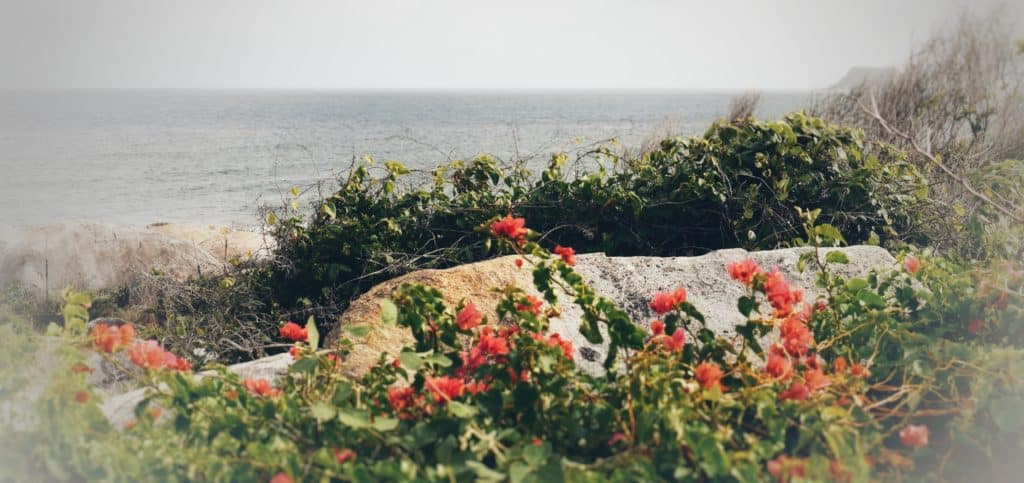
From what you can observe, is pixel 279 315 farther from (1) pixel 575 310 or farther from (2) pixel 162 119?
(2) pixel 162 119

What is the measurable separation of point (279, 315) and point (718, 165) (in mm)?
2181

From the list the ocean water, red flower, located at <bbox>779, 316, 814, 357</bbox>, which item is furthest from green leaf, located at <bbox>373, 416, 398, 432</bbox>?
the ocean water

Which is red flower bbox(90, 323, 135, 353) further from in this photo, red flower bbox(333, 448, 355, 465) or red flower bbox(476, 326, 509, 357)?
red flower bbox(476, 326, 509, 357)

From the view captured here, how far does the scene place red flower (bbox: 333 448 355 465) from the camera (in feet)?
4.16

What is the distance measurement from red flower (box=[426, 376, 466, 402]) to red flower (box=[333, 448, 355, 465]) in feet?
0.60

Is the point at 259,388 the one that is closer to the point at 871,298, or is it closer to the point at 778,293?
the point at 778,293

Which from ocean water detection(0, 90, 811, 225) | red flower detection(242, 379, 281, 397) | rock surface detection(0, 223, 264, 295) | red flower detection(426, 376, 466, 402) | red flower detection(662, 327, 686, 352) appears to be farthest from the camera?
rock surface detection(0, 223, 264, 295)

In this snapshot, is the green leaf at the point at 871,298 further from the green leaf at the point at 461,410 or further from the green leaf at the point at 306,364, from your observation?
the green leaf at the point at 306,364

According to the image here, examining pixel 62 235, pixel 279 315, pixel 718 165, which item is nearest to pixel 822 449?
pixel 718 165

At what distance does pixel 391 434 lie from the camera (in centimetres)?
136

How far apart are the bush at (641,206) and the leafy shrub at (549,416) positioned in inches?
70.8

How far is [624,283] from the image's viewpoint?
2604 millimetres

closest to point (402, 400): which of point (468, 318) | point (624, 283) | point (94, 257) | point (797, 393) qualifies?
point (468, 318)

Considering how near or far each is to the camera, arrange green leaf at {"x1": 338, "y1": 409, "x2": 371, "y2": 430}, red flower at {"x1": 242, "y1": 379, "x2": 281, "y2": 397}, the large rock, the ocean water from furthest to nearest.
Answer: the large rock, the ocean water, red flower at {"x1": 242, "y1": 379, "x2": 281, "y2": 397}, green leaf at {"x1": 338, "y1": 409, "x2": 371, "y2": 430}
